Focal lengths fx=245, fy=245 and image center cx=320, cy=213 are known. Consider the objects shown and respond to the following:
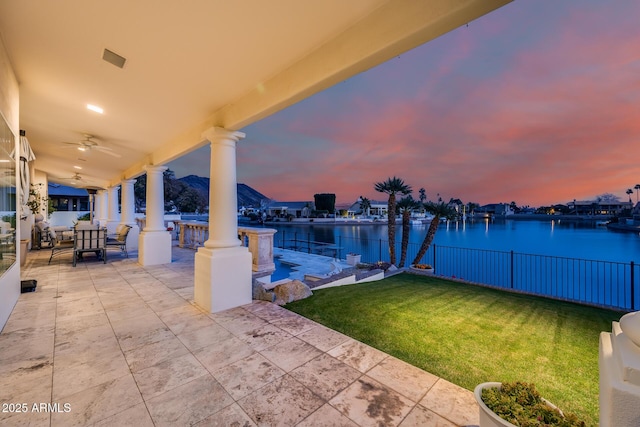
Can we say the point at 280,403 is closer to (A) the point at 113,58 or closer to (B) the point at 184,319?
(B) the point at 184,319

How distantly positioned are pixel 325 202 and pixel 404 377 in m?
61.7

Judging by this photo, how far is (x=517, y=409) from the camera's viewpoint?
132 centimetres

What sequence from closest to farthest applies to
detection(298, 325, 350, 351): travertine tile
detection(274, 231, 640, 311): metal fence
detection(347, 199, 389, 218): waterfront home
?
detection(298, 325, 350, 351): travertine tile, detection(274, 231, 640, 311): metal fence, detection(347, 199, 389, 218): waterfront home

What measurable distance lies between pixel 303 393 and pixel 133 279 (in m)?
4.98

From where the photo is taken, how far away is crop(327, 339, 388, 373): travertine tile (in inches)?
89.0

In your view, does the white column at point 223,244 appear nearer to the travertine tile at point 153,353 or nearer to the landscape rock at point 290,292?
the landscape rock at point 290,292

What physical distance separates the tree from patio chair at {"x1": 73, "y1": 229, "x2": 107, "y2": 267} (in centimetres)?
5682

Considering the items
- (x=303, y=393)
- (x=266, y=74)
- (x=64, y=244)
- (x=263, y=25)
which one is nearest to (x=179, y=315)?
(x=303, y=393)

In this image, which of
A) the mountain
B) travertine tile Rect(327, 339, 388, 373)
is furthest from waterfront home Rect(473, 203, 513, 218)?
travertine tile Rect(327, 339, 388, 373)

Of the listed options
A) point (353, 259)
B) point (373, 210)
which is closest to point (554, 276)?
point (353, 259)

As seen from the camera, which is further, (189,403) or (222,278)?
(222,278)

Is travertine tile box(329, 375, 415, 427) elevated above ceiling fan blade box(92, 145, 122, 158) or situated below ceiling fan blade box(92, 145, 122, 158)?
below

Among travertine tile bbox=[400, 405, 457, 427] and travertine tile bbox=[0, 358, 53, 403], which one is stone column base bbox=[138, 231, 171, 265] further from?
travertine tile bbox=[400, 405, 457, 427]

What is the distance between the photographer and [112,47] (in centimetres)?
235
